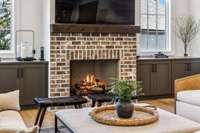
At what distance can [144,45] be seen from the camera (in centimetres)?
683

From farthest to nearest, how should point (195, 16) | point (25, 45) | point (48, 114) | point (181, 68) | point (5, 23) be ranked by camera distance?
point (195, 16), point (181, 68), point (5, 23), point (25, 45), point (48, 114)

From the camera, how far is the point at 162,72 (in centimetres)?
638

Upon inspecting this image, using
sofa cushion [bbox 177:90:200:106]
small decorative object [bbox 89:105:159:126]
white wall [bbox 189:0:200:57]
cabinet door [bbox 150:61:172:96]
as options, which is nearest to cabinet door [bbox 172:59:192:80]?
cabinet door [bbox 150:61:172:96]

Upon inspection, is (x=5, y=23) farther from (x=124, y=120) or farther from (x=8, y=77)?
(x=124, y=120)

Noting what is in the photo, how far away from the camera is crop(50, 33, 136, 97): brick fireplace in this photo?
17.4 ft

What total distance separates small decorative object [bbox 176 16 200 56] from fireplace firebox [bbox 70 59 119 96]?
1.93m

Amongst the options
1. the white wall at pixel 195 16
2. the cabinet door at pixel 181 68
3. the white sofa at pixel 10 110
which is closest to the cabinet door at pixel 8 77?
the white sofa at pixel 10 110

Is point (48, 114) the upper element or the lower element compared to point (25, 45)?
lower

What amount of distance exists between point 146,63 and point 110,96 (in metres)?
1.88

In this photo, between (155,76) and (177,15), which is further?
(177,15)

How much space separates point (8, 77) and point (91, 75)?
1.58 m

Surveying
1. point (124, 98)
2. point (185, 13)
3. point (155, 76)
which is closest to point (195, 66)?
point (155, 76)

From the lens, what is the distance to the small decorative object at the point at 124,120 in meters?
2.82

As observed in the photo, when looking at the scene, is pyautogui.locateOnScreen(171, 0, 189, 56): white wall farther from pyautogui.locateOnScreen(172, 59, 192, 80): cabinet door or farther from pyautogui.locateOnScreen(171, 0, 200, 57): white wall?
pyautogui.locateOnScreen(172, 59, 192, 80): cabinet door
